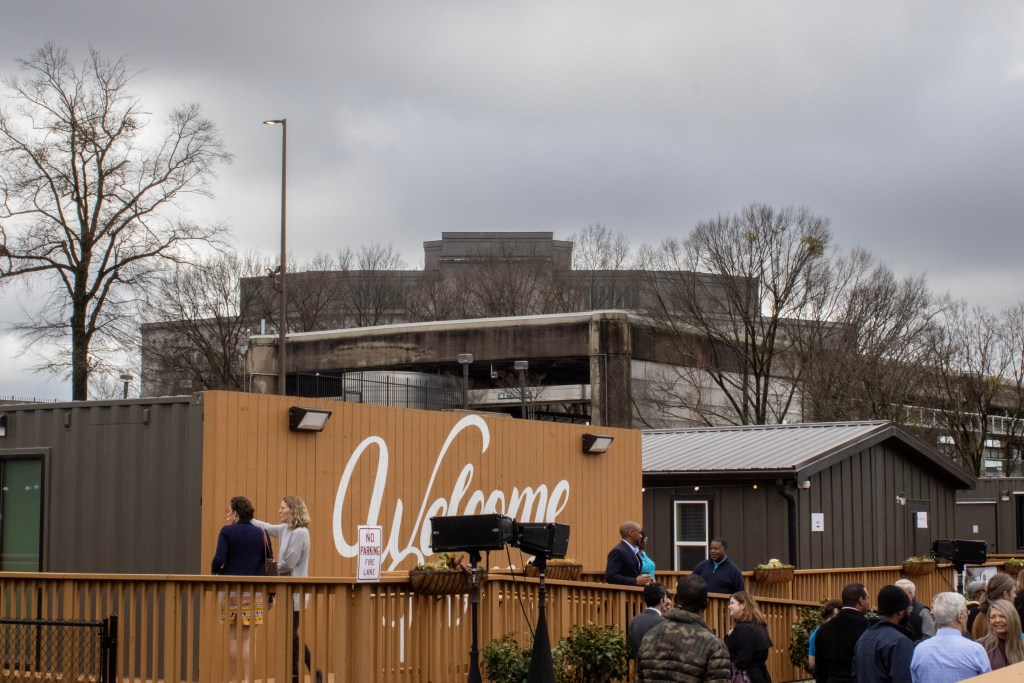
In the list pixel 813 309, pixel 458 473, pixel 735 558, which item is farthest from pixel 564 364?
pixel 458 473

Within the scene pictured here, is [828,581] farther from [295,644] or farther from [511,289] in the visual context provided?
[511,289]

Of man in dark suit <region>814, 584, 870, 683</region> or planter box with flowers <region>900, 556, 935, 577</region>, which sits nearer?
man in dark suit <region>814, 584, 870, 683</region>

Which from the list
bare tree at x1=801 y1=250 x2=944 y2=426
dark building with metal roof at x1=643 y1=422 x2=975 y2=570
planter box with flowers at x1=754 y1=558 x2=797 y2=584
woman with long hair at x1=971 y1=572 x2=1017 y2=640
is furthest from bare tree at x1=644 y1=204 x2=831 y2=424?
woman with long hair at x1=971 y1=572 x2=1017 y2=640

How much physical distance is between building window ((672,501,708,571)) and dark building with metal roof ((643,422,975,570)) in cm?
2

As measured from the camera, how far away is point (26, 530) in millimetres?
Answer: 14695

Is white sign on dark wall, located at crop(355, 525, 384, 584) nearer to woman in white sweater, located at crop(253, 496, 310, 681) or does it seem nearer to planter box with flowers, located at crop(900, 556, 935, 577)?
woman in white sweater, located at crop(253, 496, 310, 681)

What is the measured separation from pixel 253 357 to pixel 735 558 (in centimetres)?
3157

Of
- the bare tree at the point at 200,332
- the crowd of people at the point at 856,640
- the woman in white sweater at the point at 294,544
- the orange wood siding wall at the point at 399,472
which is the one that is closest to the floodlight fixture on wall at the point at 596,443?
the orange wood siding wall at the point at 399,472

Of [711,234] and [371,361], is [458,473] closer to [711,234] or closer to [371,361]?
[711,234]

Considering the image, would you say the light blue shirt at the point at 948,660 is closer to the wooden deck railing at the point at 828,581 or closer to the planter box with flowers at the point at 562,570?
the planter box with flowers at the point at 562,570

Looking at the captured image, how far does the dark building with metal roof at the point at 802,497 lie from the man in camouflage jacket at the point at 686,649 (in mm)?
15150

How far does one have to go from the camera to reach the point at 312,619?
35.7ft

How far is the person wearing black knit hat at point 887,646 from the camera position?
339 inches

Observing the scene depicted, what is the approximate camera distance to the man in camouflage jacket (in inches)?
281
